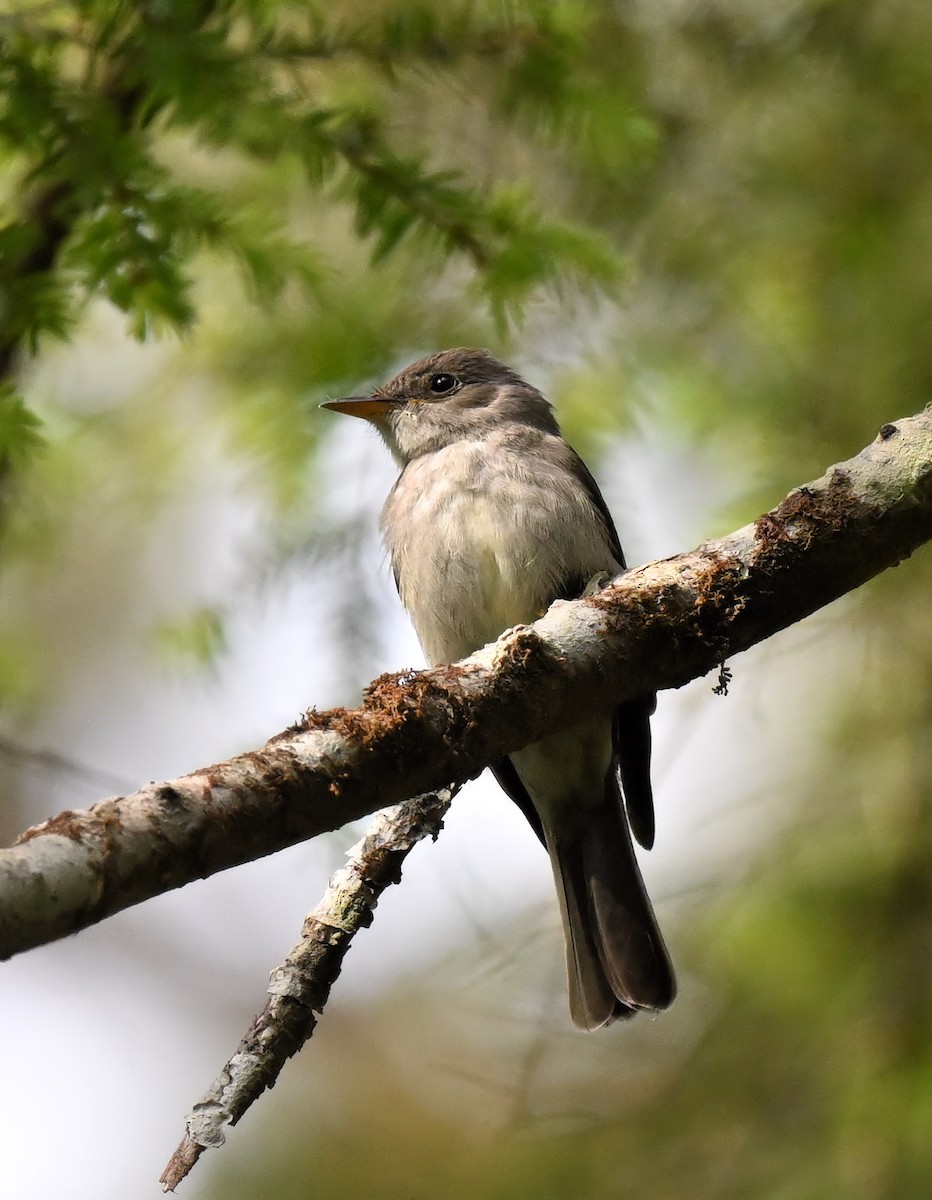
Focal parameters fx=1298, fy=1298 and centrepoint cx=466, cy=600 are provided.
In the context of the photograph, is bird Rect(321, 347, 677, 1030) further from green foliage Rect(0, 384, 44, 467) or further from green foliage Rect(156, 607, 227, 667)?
green foliage Rect(0, 384, 44, 467)

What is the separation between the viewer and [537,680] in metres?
2.38

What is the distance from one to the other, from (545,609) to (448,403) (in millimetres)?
1177

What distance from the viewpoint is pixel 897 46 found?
374cm

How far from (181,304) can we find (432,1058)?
2.70 m

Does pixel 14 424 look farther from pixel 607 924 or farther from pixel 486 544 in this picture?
pixel 607 924

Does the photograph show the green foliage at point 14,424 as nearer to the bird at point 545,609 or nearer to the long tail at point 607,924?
the bird at point 545,609

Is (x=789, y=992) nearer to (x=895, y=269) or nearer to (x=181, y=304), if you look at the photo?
(x=895, y=269)

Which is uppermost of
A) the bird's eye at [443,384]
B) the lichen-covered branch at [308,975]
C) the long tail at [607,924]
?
the bird's eye at [443,384]

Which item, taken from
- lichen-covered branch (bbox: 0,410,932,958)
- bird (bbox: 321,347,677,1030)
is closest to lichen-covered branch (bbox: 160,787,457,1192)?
lichen-covered branch (bbox: 0,410,932,958)

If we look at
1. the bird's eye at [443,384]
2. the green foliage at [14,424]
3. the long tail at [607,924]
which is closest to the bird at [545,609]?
the long tail at [607,924]

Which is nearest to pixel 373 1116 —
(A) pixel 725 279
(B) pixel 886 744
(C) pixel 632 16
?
(B) pixel 886 744

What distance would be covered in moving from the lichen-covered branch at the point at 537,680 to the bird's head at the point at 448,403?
2005mm

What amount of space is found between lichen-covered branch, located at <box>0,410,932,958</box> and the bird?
44.1 inches

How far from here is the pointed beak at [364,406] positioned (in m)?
4.21
